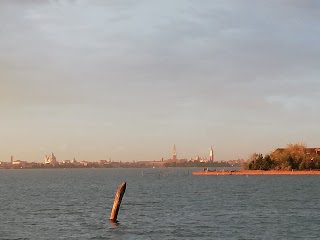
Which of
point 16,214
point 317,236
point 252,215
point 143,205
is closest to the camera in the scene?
point 317,236

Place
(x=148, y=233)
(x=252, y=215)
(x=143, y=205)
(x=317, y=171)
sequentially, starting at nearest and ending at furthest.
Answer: (x=148, y=233) < (x=252, y=215) < (x=143, y=205) < (x=317, y=171)

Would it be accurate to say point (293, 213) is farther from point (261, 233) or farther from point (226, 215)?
point (261, 233)

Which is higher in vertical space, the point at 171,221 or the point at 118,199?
the point at 118,199

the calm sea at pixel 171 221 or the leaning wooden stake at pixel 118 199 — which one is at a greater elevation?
the leaning wooden stake at pixel 118 199

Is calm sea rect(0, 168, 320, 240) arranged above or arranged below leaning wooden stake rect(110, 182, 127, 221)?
below

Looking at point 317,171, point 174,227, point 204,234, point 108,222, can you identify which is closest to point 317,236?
point 204,234

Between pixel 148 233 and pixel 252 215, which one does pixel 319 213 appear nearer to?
pixel 252 215

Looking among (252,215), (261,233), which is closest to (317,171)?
(252,215)

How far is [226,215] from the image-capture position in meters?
62.8

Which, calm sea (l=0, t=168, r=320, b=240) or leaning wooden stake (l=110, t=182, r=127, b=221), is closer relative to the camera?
calm sea (l=0, t=168, r=320, b=240)

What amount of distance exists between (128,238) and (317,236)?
1547cm

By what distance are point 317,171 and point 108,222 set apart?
153808 mm

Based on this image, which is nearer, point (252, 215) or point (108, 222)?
point (108, 222)

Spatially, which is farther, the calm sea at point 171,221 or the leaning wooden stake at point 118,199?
the leaning wooden stake at point 118,199
